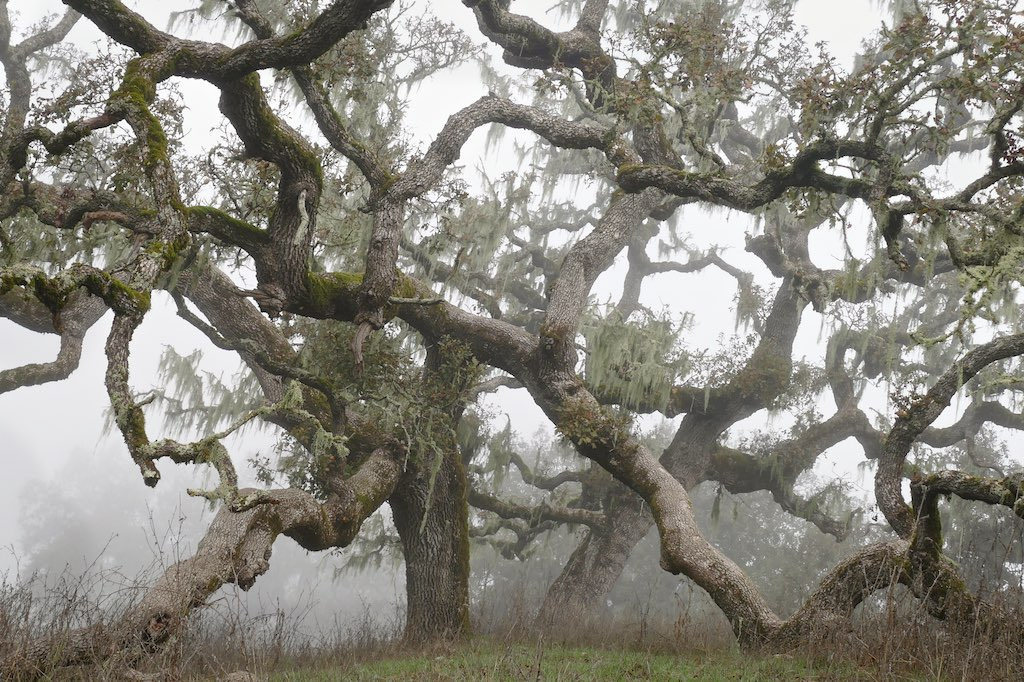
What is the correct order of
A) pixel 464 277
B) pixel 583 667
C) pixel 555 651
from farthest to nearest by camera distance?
1. pixel 464 277
2. pixel 555 651
3. pixel 583 667

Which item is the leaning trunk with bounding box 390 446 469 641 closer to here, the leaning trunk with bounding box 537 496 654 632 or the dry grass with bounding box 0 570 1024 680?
the dry grass with bounding box 0 570 1024 680

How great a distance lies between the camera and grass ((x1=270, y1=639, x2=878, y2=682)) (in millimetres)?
5137

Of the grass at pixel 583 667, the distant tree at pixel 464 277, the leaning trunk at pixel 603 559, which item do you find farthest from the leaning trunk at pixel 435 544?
the leaning trunk at pixel 603 559

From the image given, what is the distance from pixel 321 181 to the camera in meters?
7.01

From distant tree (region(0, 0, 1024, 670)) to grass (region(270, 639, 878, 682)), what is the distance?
91 centimetres

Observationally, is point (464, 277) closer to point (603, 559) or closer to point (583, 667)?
point (603, 559)

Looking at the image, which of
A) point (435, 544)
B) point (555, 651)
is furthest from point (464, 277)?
point (555, 651)

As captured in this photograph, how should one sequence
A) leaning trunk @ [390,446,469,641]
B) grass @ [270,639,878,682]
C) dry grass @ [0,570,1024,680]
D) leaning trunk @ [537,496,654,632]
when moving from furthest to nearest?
leaning trunk @ [537,496,654,632] < leaning trunk @ [390,446,469,641] < grass @ [270,639,878,682] < dry grass @ [0,570,1024,680]

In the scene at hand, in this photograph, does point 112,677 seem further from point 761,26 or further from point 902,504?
point 761,26

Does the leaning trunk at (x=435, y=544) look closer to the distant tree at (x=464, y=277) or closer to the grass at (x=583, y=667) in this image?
the distant tree at (x=464, y=277)

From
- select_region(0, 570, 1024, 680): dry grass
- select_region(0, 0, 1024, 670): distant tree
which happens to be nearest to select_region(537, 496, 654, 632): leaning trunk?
select_region(0, 0, 1024, 670): distant tree

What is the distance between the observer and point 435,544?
10227mm

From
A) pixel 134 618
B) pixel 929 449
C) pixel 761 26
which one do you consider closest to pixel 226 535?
pixel 134 618

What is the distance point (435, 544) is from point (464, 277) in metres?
4.93
